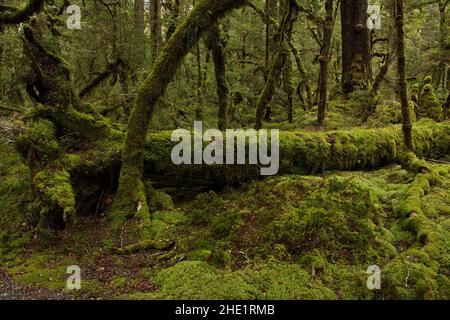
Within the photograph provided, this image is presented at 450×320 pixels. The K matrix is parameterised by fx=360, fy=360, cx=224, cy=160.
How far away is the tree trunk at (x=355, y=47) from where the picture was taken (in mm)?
13344

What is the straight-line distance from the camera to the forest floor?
4.62m

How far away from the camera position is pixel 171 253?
225 inches

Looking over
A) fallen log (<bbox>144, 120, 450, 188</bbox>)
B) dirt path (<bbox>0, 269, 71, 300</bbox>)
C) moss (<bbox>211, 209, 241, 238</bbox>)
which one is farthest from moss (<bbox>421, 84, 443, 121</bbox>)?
dirt path (<bbox>0, 269, 71, 300</bbox>)

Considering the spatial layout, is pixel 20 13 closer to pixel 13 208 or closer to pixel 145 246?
pixel 13 208

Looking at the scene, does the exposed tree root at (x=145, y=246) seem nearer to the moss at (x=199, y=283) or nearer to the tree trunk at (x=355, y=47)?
the moss at (x=199, y=283)

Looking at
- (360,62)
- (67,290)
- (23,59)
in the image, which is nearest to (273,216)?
(67,290)

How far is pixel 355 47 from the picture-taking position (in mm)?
13602

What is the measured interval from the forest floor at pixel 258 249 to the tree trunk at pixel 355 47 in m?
6.82

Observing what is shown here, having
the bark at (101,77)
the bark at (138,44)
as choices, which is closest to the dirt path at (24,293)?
the bark at (101,77)

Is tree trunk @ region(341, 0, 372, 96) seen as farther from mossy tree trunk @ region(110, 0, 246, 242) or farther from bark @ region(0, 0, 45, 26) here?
bark @ region(0, 0, 45, 26)
